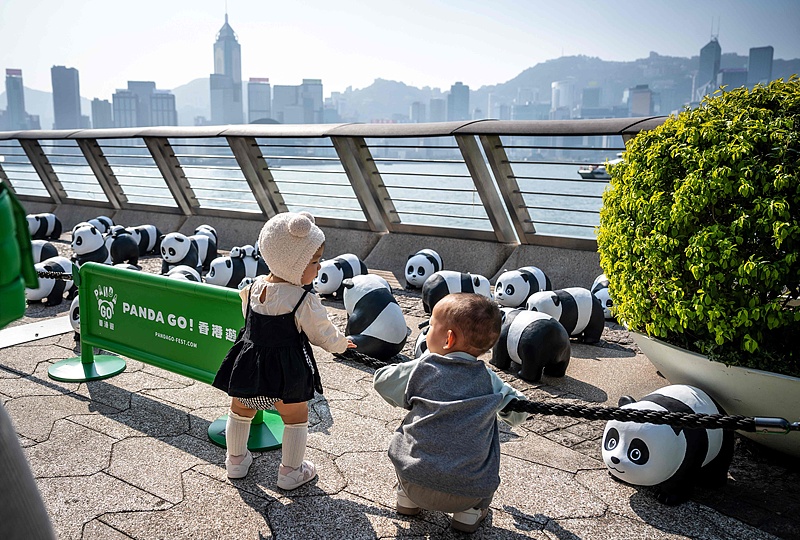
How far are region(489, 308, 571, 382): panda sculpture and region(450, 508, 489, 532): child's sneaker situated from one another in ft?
6.52

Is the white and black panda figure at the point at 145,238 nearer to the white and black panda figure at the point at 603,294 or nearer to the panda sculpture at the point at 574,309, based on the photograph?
the panda sculpture at the point at 574,309

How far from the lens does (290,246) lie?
132 inches

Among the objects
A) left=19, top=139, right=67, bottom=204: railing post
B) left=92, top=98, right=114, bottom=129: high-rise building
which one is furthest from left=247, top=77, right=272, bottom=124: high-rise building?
left=19, top=139, right=67, bottom=204: railing post

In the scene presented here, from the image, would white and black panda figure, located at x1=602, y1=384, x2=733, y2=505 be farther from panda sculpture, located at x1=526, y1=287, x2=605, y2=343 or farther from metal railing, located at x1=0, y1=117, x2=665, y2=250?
metal railing, located at x1=0, y1=117, x2=665, y2=250

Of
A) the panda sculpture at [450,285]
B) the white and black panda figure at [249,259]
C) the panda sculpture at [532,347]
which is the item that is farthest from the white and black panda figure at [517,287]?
the white and black panda figure at [249,259]

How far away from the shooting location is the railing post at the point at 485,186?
8.31 metres

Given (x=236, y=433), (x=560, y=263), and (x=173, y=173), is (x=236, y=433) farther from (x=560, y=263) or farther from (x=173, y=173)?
(x=173, y=173)

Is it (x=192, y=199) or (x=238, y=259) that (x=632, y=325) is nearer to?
(x=238, y=259)

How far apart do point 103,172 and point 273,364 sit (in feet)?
34.3

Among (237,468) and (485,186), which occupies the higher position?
(485,186)

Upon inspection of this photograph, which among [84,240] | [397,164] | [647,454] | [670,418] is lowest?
[647,454]

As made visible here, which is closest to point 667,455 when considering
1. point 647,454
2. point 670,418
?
point 647,454

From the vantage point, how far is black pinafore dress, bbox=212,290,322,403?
11.0 feet

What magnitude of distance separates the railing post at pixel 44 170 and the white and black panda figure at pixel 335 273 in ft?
26.6
